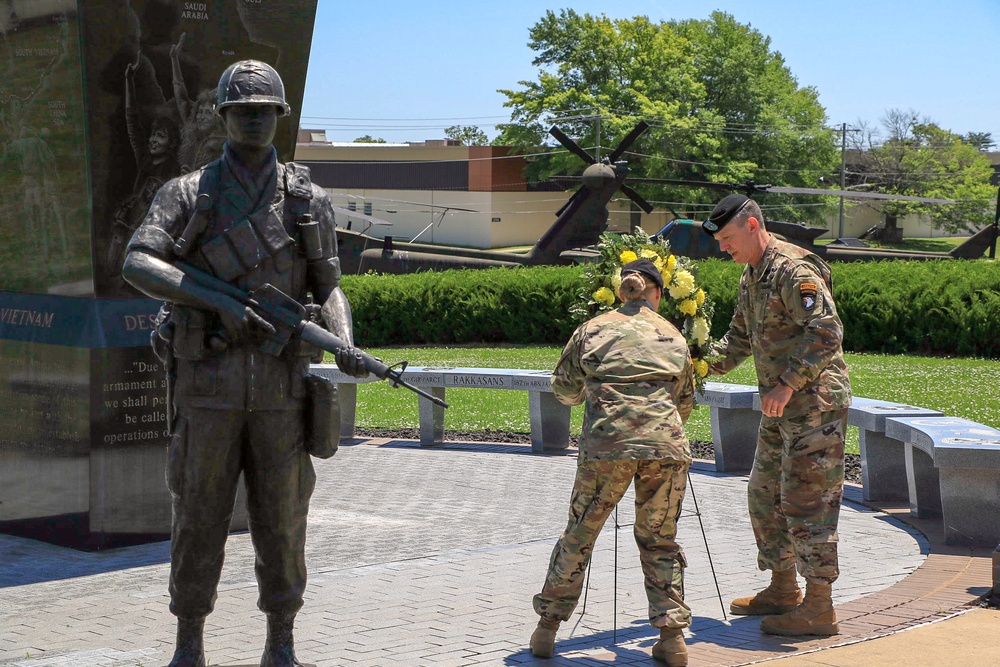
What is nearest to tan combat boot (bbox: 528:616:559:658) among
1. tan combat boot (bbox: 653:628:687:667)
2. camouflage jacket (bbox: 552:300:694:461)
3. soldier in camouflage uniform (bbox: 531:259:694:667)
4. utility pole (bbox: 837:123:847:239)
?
soldier in camouflage uniform (bbox: 531:259:694:667)

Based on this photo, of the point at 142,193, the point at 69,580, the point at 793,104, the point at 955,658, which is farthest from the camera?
the point at 793,104

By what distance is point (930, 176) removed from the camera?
77812 millimetres

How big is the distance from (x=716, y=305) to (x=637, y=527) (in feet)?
59.5

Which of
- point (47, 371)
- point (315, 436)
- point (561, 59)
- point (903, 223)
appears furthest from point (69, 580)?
point (903, 223)

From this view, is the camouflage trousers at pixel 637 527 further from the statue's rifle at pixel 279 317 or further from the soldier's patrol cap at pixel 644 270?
the statue's rifle at pixel 279 317

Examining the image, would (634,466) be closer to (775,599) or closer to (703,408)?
(775,599)

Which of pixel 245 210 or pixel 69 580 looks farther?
pixel 69 580

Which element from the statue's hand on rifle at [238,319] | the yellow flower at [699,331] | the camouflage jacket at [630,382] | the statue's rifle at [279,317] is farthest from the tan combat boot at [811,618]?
the statue's hand on rifle at [238,319]

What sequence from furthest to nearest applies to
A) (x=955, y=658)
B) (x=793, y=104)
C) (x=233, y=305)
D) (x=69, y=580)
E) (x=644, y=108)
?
(x=793, y=104), (x=644, y=108), (x=69, y=580), (x=955, y=658), (x=233, y=305)

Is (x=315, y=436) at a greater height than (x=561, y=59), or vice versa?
(x=561, y=59)

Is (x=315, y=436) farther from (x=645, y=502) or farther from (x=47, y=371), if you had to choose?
(x=47, y=371)

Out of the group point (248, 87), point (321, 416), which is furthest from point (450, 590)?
point (248, 87)

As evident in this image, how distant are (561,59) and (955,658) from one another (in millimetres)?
66934

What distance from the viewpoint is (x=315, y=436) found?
4.94 m
